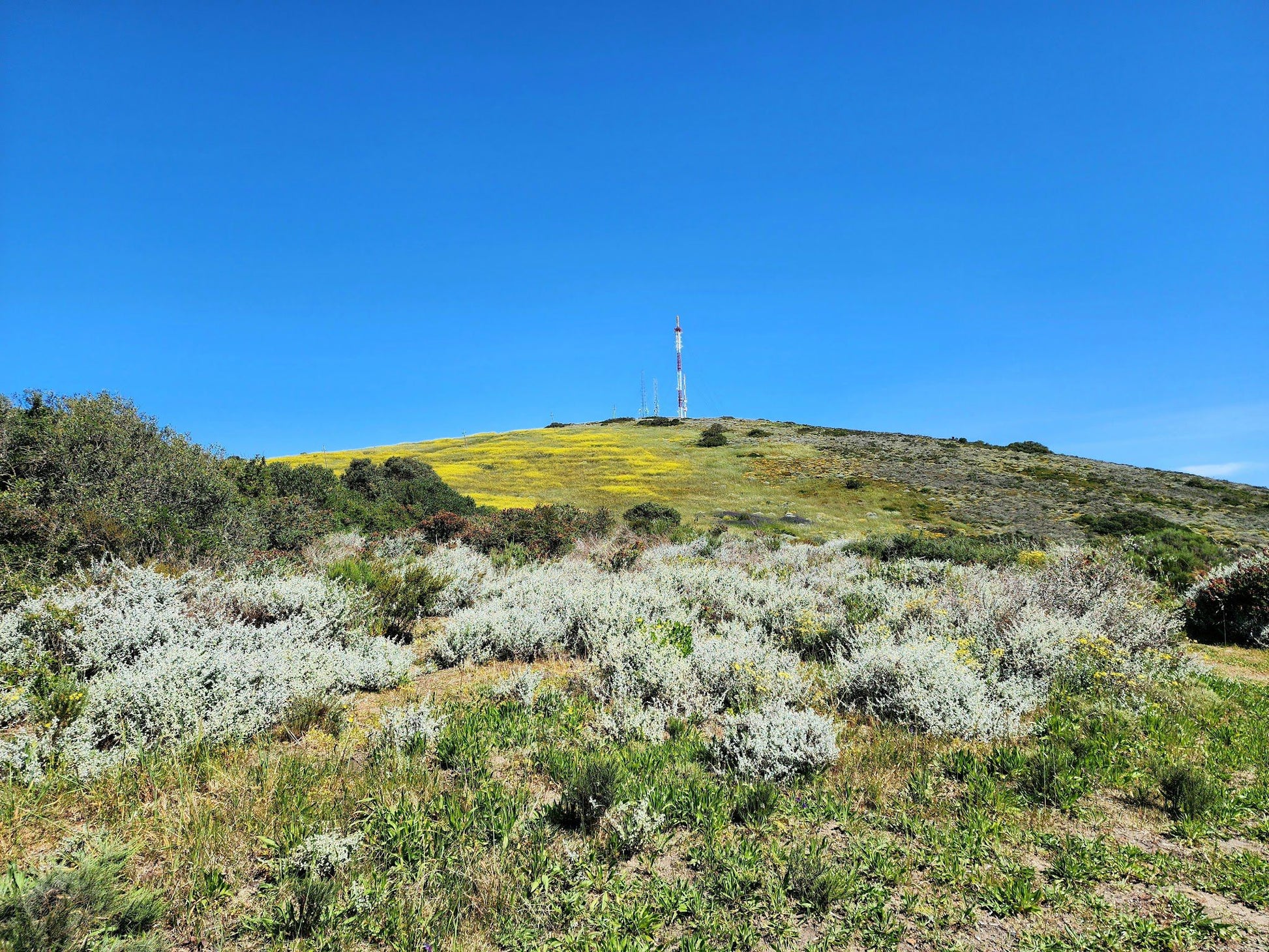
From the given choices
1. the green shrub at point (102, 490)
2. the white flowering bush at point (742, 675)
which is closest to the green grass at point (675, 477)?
the green shrub at point (102, 490)

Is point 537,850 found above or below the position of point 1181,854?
above

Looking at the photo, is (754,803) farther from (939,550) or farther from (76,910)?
(939,550)

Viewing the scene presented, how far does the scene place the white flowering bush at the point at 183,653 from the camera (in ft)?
14.3

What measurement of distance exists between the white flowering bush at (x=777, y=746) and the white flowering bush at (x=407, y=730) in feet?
7.75

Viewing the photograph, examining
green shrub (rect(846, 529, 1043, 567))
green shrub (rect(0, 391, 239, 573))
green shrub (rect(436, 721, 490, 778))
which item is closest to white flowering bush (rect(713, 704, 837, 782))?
green shrub (rect(436, 721, 490, 778))

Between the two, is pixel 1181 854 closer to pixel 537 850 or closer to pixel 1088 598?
pixel 537 850

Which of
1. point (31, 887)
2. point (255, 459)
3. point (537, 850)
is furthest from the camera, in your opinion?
point (255, 459)

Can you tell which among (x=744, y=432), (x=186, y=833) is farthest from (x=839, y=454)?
(x=186, y=833)

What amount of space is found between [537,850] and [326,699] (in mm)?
2989

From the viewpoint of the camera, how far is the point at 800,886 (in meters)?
3.20

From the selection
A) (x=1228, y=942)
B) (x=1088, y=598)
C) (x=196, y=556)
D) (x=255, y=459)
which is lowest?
(x=1228, y=942)

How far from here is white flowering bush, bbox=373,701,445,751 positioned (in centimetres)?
470

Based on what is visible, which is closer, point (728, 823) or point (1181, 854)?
point (1181, 854)

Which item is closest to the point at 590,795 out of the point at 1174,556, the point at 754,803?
the point at 754,803
